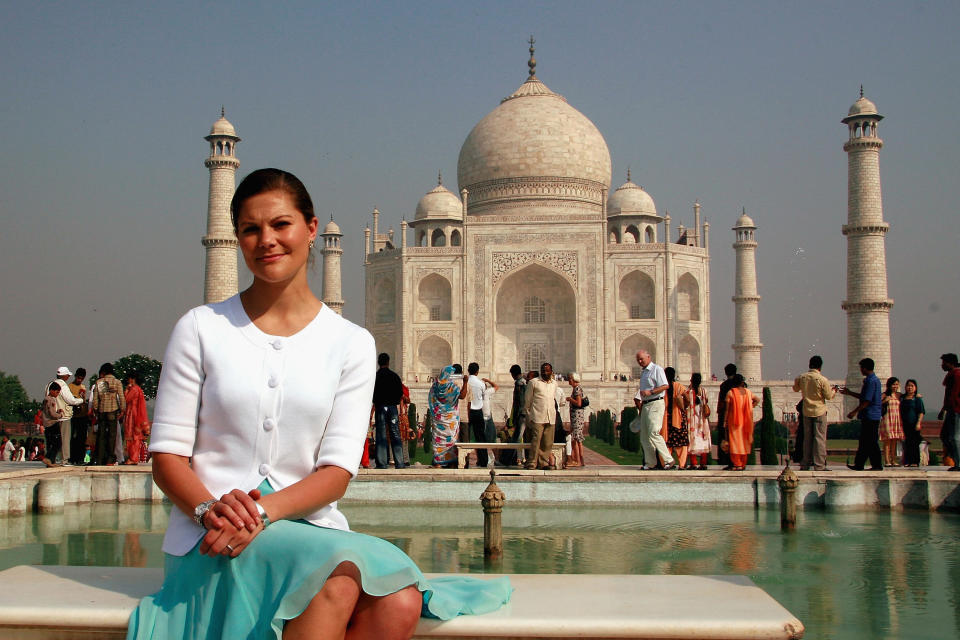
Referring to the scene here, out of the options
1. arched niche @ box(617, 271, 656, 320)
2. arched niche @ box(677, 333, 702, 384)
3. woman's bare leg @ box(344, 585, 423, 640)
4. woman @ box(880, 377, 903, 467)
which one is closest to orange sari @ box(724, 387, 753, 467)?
woman @ box(880, 377, 903, 467)

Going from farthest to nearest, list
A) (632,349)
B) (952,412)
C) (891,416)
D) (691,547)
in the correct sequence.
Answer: (632,349) < (891,416) < (952,412) < (691,547)

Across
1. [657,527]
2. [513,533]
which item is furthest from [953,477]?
[513,533]

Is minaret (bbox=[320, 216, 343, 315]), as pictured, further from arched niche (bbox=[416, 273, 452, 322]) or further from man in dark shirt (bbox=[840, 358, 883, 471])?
man in dark shirt (bbox=[840, 358, 883, 471])

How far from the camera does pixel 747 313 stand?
2695cm

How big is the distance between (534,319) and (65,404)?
18732mm

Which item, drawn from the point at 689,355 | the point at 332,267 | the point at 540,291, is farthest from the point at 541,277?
the point at 332,267

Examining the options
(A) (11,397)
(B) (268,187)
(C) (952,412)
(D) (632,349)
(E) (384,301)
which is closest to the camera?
(B) (268,187)

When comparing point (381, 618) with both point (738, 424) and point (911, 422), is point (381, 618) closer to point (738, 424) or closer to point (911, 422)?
point (738, 424)

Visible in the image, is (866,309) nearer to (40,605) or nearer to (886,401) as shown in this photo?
(886,401)

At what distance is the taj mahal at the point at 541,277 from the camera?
24.7 meters

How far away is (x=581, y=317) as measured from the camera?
24859mm

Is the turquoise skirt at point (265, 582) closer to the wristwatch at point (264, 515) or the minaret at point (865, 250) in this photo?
the wristwatch at point (264, 515)

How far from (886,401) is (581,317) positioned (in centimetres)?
1582

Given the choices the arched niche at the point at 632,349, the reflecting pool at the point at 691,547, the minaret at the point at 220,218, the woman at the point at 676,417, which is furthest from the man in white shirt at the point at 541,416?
the arched niche at the point at 632,349
